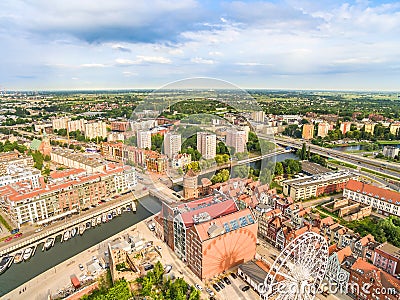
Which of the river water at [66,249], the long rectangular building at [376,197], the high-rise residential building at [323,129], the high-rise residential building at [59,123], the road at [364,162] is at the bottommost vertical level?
the river water at [66,249]

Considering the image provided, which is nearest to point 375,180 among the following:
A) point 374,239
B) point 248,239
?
point 374,239

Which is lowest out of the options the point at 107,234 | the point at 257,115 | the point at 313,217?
the point at 107,234

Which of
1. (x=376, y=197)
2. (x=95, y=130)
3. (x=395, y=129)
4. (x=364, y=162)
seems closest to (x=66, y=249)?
(x=376, y=197)

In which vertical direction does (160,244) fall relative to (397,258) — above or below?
below

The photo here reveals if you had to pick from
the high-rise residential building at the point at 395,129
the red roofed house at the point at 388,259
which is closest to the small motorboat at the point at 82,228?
the red roofed house at the point at 388,259

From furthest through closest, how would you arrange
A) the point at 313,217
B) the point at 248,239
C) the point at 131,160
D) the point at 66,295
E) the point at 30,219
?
the point at 131,160 < the point at 30,219 < the point at 313,217 < the point at 248,239 < the point at 66,295

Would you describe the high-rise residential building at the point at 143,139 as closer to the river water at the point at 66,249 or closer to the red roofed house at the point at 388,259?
the river water at the point at 66,249

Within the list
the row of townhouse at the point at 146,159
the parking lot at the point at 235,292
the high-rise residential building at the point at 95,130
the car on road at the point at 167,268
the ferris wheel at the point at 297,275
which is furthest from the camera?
the high-rise residential building at the point at 95,130

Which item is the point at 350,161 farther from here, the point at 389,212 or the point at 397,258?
the point at 397,258

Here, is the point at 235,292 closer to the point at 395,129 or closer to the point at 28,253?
the point at 28,253
